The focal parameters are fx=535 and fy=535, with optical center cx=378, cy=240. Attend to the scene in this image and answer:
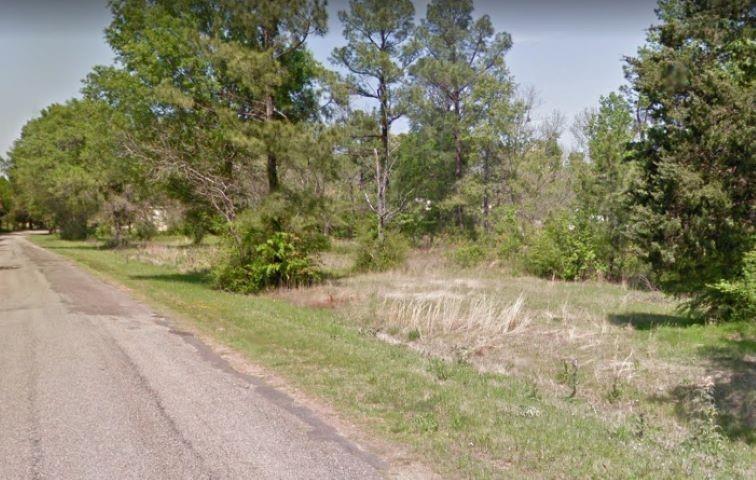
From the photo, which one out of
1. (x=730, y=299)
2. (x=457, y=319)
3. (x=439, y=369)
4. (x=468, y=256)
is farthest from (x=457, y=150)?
(x=439, y=369)

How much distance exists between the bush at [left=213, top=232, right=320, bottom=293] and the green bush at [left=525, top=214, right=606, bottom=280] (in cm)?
1173

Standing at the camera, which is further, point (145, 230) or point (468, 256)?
point (145, 230)

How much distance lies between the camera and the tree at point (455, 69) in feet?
112

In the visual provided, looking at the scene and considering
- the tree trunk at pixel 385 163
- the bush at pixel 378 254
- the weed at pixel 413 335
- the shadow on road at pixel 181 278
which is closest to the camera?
the weed at pixel 413 335

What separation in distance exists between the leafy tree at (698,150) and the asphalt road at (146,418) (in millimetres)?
7964

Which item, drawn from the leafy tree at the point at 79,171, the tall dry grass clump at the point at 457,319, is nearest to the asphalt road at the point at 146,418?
the tall dry grass clump at the point at 457,319

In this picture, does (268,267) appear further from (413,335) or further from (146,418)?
(146,418)

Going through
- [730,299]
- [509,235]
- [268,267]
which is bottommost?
[730,299]

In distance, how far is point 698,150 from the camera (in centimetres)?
1027

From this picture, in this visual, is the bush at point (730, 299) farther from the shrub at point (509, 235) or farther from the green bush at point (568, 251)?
the shrub at point (509, 235)

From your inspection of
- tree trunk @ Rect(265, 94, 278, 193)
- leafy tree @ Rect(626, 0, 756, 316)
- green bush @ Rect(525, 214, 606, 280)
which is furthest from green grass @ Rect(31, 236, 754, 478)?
green bush @ Rect(525, 214, 606, 280)

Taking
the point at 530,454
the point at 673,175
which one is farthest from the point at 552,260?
the point at 530,454

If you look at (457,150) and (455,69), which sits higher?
(455,69)

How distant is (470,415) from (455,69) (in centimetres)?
3088
